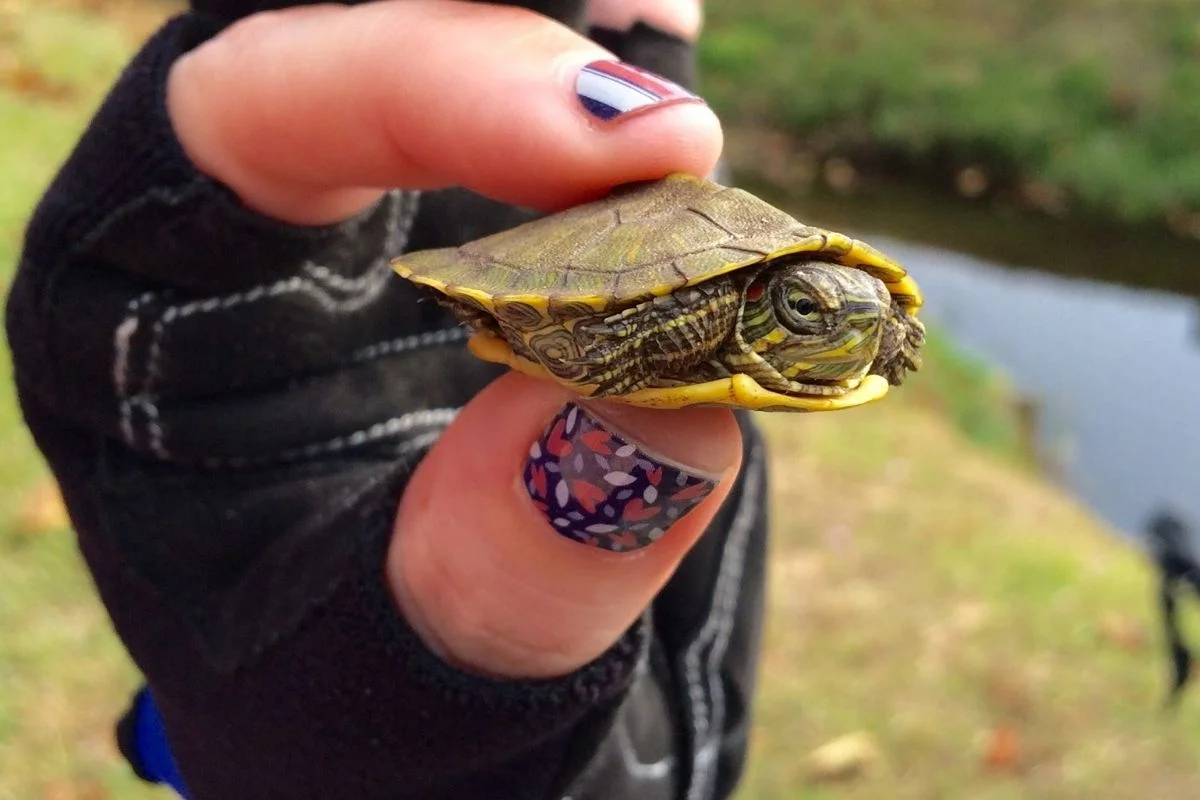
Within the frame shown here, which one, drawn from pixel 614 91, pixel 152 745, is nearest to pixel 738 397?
pixel 614 91

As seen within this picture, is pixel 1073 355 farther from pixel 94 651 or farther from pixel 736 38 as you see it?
pixel 94 651

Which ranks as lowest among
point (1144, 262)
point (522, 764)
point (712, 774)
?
point (1144, 262)

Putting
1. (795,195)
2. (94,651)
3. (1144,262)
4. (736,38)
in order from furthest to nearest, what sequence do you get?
(736,38)
(795,195)
(1144,262)
(94,651)

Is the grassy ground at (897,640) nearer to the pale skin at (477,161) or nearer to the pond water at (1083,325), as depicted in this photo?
the pond water at (1083,325)

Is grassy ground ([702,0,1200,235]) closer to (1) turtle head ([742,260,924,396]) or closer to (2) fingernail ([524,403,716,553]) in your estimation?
(1) turtle head ([742,260,924,396])

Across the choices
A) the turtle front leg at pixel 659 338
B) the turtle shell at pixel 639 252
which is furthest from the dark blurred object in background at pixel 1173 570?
the turtle front leg at pixel 659 338

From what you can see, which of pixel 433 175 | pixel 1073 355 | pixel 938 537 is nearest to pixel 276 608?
pixel 433 175

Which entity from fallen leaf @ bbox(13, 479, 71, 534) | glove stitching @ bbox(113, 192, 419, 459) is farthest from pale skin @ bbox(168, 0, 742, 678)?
fallen leaf @ bbox(13, 479, 71, 534)
